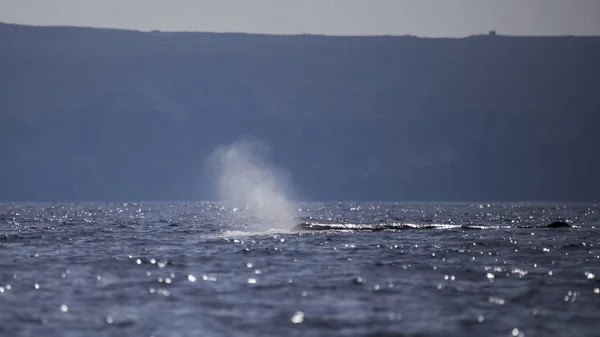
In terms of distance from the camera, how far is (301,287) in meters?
34.7

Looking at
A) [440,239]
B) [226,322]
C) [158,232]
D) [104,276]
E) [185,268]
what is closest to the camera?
[226,322]

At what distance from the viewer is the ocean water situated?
1069 inches

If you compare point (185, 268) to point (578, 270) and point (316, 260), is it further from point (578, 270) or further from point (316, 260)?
point (578, 270)

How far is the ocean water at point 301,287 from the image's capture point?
27.2 m

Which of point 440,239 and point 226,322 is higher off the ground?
point 440,239

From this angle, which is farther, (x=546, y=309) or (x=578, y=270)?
(x=578, y=270)

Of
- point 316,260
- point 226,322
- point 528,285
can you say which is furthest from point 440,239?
point 226,322

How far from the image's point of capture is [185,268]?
41.0 m

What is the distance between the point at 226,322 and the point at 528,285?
11.7m

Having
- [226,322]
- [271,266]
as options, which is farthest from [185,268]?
[226,322]

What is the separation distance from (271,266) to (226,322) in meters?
14.4

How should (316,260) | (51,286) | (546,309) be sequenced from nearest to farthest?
→ (546,309) → (51,286) → (316,260)

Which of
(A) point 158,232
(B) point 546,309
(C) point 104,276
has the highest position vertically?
(A) point 158,232

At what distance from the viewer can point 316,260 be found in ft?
147
